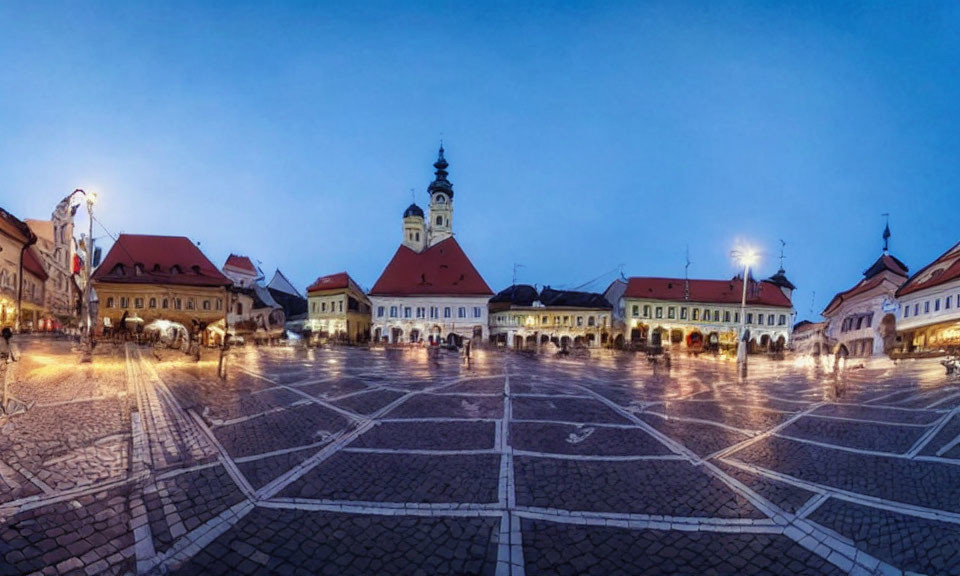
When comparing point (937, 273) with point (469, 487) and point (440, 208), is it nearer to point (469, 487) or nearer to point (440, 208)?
point (469, 487)

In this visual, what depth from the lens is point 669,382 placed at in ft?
52.2

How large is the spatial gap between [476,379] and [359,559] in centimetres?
1218

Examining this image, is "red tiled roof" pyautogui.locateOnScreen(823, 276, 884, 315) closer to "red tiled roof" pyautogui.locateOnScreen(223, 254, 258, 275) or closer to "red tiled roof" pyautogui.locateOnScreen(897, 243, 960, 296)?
"red tiled roof" pyautogui.locateOnScreen(897, 243, 960, 296)

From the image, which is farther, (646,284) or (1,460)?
(646,284)

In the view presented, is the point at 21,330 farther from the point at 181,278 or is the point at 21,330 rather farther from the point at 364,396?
the point at 364,396

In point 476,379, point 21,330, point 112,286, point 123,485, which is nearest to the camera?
point 123,485

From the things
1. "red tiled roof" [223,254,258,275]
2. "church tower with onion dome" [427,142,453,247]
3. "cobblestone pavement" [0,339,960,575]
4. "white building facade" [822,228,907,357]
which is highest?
"church tower with onion dome" [427,142,453,247]

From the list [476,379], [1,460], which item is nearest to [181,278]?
[476,379]

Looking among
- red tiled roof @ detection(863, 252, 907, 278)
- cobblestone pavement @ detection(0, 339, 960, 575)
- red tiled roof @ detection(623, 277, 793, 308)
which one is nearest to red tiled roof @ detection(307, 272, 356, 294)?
red tiled roof @ detection(623, 277, 793, 308)

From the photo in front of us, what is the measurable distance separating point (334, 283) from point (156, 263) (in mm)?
18828

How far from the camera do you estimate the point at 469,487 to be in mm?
4961

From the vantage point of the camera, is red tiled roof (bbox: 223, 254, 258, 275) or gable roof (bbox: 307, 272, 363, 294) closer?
gable roof (bbox: 307, 272, 363, 294)

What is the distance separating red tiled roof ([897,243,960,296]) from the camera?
1193cm

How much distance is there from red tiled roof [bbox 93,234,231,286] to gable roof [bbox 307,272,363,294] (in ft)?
35.8
